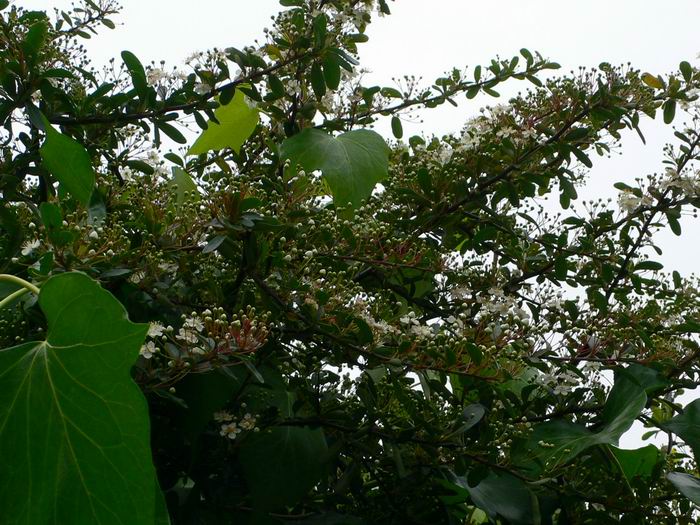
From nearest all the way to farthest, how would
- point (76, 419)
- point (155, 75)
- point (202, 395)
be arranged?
point (76, 419), point (202, 395), point (155, 75)

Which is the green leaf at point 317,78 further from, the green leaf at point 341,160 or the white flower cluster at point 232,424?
the white flower cluster at point 232,424

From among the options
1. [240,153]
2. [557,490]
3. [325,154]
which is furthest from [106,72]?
[557,490]

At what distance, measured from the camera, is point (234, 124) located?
1.39 m

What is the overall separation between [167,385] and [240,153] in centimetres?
54

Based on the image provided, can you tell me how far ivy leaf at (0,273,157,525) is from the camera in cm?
75

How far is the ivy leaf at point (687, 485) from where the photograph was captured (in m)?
1.13

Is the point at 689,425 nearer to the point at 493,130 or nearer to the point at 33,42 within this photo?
the point at 493,130

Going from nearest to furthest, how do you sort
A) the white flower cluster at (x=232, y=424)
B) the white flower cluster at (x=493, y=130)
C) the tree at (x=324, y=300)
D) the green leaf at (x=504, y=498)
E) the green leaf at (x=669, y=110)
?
the tree at (x=324, y=300), the white flower cluster at (x=232, y=424), the green leaf at (x=504, y=498), the white flower cluster at (x=493, y=130), the green leaf at (x=669, y=110)

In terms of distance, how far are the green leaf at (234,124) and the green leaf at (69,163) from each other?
330mm

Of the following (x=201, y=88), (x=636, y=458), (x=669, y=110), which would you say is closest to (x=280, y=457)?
(x=201, y=88)

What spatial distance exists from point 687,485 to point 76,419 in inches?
30.9

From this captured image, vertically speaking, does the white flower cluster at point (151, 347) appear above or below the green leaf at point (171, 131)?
below

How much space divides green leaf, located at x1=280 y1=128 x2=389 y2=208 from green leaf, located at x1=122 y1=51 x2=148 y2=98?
204 millimetres

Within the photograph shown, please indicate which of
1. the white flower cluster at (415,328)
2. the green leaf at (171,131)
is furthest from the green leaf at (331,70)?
the white flower cluster at (415,328)
